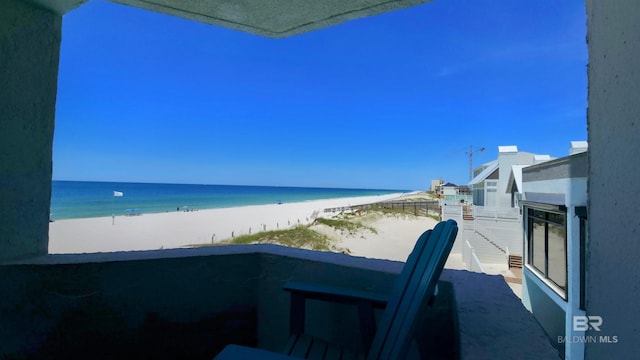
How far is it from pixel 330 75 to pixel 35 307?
16.5m

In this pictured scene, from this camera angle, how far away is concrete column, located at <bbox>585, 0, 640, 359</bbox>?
58 cm

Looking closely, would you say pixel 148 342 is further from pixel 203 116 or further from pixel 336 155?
pixel 336 155

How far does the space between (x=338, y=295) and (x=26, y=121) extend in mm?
1772

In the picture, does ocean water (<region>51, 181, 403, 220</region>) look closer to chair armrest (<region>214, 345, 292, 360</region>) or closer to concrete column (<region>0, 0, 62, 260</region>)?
concrete column (<region>0, 0, 62, 260</region>)

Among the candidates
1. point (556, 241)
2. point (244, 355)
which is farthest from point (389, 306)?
point (556, 241)

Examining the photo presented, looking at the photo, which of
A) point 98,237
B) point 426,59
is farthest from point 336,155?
point 98,237

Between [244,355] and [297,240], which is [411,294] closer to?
[244,355]

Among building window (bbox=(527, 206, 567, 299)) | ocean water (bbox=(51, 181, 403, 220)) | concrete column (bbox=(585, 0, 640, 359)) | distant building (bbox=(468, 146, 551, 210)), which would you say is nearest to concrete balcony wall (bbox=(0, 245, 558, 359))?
concrete column (bbox=(585, 0, 640, 359))

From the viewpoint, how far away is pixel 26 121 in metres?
1.43

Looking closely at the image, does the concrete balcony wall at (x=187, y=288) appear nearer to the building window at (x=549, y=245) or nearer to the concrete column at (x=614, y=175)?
the concrete column at (x=614, y=175)

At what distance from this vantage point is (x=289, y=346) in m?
1.13

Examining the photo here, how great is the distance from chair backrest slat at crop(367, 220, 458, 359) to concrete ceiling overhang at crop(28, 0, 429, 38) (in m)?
1.14

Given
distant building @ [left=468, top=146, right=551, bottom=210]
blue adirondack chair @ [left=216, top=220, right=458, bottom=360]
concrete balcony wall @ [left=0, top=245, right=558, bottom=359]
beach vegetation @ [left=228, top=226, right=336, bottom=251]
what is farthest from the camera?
distant building @ [left=468, top=146, right=551, bottom=210]

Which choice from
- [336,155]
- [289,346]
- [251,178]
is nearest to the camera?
[289,346]
